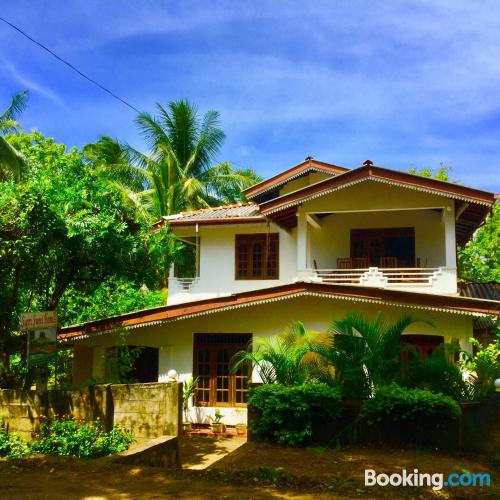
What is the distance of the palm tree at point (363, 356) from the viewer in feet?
33.5

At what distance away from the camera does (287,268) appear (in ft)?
58.1

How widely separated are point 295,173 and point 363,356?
9826mm

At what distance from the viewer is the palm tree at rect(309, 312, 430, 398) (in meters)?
10.2

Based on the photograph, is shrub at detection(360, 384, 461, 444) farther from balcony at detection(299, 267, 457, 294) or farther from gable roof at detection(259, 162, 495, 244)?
gable roof at detection(259, 162, 495, 244)

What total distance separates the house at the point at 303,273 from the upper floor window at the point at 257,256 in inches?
1.2

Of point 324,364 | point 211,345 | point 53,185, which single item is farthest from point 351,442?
point 53,185

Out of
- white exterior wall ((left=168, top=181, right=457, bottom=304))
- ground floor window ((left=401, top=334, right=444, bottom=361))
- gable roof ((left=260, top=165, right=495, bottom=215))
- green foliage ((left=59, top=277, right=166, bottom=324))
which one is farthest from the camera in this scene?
green foliage ((left=59, top=277, right=166, bottom=324))

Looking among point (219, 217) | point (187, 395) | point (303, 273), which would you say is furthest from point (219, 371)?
point (219, 217)

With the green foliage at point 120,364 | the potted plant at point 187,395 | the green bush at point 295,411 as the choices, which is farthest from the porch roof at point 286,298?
the green bush at point 295,411

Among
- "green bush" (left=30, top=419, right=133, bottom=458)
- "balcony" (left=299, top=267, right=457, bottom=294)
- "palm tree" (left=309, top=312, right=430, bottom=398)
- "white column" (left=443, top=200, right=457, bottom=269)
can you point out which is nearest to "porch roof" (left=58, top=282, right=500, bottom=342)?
"balcony" (left=299, top=267, right=457, bottom=294)

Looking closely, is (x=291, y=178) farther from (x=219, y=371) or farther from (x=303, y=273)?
(x=219, y=371)

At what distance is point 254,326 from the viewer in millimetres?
14578

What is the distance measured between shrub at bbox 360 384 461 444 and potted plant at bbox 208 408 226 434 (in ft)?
17.7

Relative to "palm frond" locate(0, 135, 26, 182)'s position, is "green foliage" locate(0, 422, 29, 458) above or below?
below
